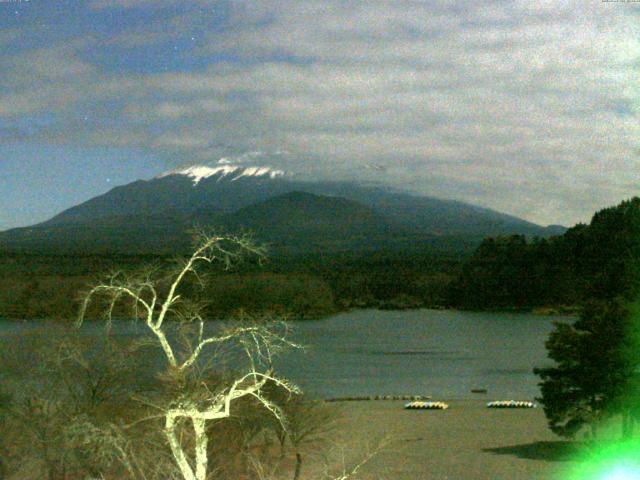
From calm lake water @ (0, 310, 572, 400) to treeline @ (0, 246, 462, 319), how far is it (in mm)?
2424

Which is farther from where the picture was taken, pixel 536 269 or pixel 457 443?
pixel 536 269

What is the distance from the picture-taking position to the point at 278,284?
238ft

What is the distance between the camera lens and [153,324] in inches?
252

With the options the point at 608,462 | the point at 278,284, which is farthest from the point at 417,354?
the point at 608,462

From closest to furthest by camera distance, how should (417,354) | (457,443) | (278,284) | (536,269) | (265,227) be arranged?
(457,443), (417,354), (278,284), (536,269), (265,227)

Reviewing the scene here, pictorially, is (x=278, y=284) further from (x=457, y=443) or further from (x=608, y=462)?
(x=608, y=462)

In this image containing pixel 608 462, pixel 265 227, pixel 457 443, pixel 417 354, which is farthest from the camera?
pixel 265 227

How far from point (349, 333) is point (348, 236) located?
276ft

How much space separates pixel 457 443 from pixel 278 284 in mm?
50347

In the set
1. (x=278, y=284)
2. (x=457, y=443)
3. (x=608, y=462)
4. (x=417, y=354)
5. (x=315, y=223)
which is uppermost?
(x=315, y=223)

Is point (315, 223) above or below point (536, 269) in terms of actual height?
above

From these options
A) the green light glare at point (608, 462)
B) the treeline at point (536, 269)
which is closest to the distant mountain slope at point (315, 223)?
the treeline at point (536, 269)

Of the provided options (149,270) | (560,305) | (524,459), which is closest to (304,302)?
(560,305)

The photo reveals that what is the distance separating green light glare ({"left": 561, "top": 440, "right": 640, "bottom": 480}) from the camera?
16078mm
